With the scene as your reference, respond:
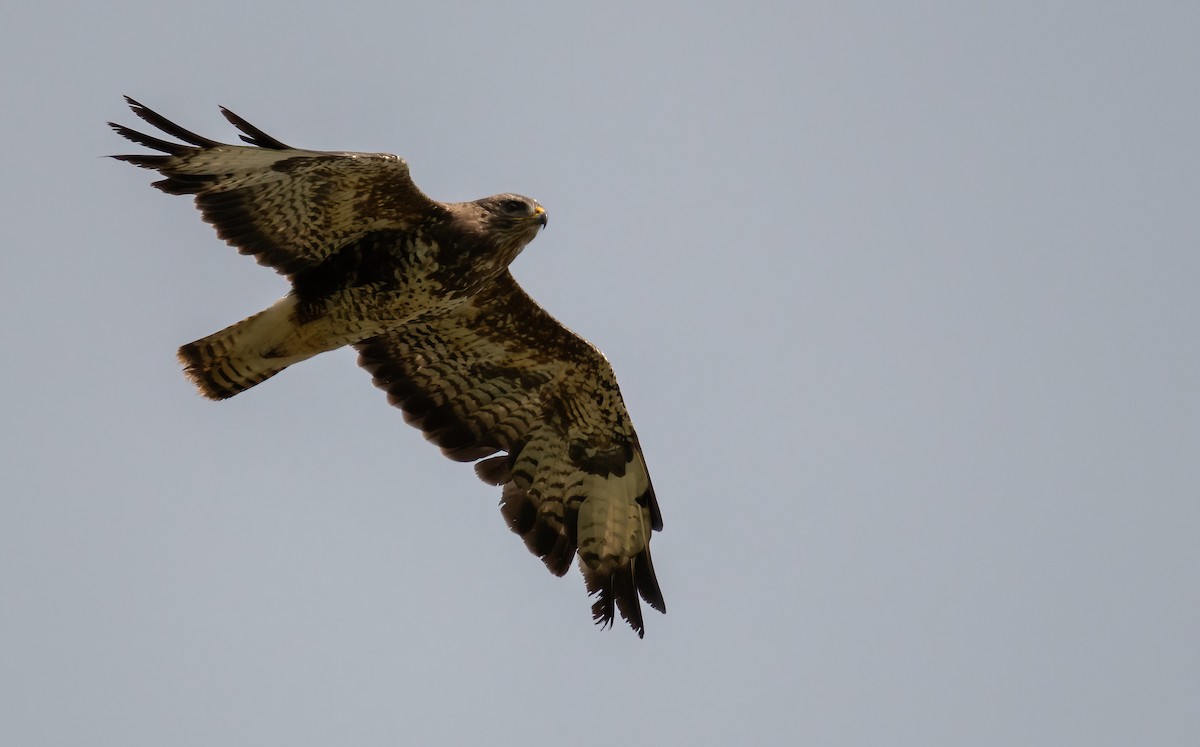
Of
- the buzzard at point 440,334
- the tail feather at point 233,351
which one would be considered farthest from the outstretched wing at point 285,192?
the tail feather at point 233,351

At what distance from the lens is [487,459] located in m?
12.3

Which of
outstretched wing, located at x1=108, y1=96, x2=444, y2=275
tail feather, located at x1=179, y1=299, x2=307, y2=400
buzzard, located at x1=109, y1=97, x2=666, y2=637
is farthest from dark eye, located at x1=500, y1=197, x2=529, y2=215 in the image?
tail feather, located at x1=179, y1=299, x2=307, y2=400

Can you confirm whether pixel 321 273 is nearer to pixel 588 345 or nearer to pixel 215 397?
pixel 215 397

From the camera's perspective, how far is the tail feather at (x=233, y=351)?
36.4 feet

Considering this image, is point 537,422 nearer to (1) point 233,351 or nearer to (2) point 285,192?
(1) point 233,351

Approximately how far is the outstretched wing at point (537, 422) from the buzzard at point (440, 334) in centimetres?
1

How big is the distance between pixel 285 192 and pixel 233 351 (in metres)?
1.16

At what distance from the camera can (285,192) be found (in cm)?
1078

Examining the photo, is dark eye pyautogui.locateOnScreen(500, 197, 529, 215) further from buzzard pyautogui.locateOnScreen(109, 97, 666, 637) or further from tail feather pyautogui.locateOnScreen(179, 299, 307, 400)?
tail feather pyautogui.locateOnScreen(179, 299, 307, 400)

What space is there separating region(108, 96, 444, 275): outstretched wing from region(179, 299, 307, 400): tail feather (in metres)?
0.36

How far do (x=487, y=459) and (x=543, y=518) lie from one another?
62cm

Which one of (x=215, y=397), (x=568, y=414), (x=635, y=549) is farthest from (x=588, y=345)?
(x=215, y=397)

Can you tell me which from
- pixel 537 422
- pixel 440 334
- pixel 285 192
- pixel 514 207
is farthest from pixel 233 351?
pixel 537 422

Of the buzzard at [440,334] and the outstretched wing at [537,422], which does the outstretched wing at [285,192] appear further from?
the outstretched wing at [537,422]
